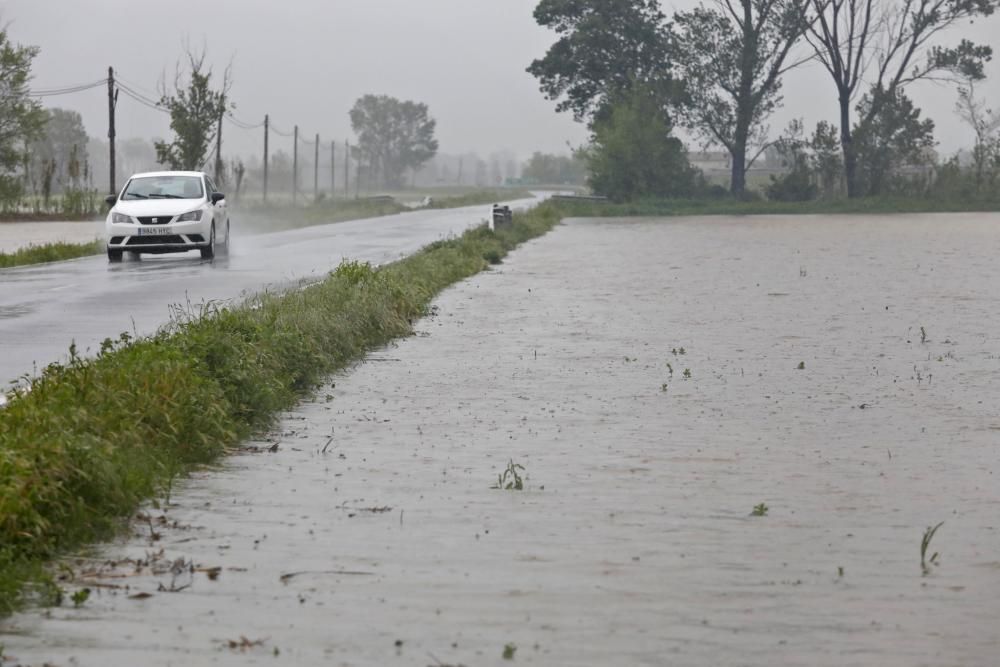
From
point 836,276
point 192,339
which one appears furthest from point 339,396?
point 836,276

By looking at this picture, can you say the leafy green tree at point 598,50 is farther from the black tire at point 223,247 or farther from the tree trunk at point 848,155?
the black tire at point 223,247

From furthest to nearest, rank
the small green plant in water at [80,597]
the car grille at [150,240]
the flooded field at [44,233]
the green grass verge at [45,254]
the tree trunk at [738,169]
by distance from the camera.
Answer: the tree trunk at [738,169], the flooded field at [44,233], the car grille at [150,240], the green grass verge at [45,254], the small green plant in water at [80,597]

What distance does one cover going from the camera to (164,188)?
31.7 metres

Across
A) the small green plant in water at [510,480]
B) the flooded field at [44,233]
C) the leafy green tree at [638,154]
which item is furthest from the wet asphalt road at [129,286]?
the leafy green tree at [638,154]

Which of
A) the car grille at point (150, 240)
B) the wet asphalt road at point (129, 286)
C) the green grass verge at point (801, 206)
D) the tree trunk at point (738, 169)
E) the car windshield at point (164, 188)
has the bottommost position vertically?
the wet asphalt road at point (129, 286)

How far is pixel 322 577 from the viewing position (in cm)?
735

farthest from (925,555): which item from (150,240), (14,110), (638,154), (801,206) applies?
(801,206)

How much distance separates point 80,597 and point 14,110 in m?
61.9

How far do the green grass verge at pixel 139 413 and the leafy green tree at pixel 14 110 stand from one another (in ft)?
162

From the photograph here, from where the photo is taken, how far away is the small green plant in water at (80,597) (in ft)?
22.3

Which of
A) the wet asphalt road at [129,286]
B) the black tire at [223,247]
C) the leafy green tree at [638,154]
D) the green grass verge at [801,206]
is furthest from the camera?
the leafy green tree at [638,154]

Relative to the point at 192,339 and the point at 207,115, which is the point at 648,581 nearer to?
the point at 192,339

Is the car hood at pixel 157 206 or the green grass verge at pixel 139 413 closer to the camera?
the green grass verge at pixel 139 413

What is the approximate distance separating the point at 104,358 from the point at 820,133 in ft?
257
